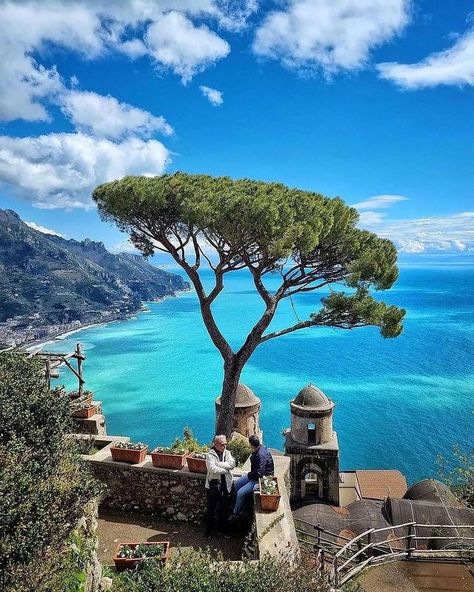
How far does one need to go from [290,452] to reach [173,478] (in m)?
12.8

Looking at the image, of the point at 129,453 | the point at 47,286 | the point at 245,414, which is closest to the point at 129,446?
the point at 129,453

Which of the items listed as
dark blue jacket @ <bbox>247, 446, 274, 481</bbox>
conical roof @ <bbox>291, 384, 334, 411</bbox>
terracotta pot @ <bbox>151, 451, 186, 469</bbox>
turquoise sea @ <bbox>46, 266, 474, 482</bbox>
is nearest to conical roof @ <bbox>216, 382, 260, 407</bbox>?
conical roof @ <bbox>291, 384, 334, 411</bbox>

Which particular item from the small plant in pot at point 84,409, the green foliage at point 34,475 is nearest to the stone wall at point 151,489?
the small plant in pot at point 84,409

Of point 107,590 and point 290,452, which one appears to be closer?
point 107,590

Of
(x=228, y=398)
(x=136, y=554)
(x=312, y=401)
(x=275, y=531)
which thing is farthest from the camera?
(x=312, y=401)

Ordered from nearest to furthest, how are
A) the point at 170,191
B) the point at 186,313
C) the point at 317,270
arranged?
the point at 170,191, the point at 317,270, the point at 186,313

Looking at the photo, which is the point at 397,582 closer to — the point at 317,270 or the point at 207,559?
the point at 207,559

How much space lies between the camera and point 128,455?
24.0ft

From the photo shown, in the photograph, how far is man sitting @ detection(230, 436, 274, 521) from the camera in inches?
250

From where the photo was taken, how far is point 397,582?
5688mm

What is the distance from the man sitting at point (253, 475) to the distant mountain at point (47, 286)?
106 metres

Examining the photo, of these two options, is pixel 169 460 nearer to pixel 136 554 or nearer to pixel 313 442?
pixel 136 554

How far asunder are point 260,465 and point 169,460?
157 centimetres

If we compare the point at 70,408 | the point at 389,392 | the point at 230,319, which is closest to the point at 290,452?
the point at 70,408
